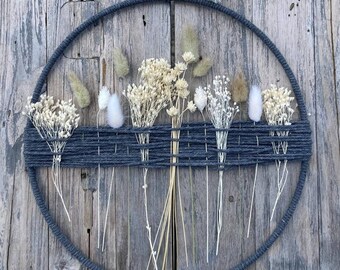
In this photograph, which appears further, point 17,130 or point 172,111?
point 17,130

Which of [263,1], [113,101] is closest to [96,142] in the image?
[113,101]

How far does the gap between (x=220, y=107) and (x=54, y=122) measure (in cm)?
53

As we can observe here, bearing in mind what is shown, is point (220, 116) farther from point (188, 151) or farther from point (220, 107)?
point (188, 151)

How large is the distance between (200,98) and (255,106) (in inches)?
7.0

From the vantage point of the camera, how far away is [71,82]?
5.30 ft

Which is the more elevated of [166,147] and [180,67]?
[180,67]

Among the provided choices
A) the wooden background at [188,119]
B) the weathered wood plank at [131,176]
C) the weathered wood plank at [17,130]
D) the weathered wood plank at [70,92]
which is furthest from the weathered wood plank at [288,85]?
the weathered wood plank at [17,130]

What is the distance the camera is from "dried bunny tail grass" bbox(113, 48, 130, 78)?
1.60 metres

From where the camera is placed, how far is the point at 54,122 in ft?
5.18

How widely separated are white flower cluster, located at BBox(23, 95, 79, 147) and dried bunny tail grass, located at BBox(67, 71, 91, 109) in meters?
0.03

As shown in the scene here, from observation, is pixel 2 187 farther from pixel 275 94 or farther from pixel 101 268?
pixel 275 94

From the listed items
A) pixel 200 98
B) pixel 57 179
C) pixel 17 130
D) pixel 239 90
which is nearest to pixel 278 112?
pixel 239 90

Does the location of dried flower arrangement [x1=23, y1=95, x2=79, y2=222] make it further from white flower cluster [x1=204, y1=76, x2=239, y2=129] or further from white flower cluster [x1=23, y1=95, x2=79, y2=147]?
white flower cluster [x1=204, y1=76, x2=239, y2=129]

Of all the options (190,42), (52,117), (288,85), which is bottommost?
(52,117)
